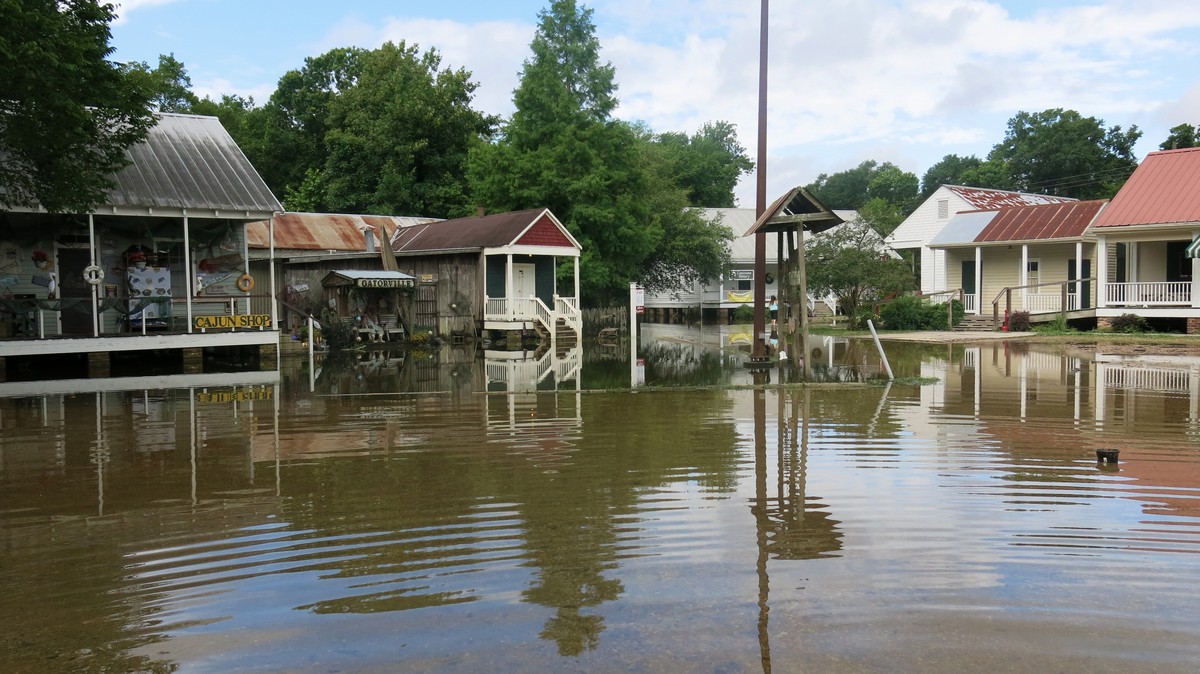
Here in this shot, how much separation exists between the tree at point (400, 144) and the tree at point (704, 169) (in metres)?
13.5

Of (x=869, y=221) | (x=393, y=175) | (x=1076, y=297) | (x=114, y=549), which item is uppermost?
(x=393, y=175)

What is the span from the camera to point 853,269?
35.4 meters

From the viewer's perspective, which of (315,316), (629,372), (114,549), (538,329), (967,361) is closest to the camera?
(114,549)

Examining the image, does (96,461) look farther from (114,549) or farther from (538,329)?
(538,329)

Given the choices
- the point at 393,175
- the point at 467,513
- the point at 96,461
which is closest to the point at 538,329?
the point at 393,175

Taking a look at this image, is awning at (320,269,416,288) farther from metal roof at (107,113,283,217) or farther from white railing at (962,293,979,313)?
white railing at (962,293,979,313)

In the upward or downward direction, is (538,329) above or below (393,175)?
below

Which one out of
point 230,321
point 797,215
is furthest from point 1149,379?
point 230,321

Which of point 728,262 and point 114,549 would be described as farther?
point 728,262

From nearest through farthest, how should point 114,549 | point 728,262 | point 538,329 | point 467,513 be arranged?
point 114,549
point 467,513
point 538,329
point 728,262

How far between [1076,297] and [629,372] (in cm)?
2162

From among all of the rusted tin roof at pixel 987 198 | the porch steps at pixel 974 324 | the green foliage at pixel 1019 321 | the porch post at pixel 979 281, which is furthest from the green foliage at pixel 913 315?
the rusted tin roof at pixel 987 198

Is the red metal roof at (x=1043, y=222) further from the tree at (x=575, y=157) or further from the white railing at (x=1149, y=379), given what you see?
the white railing at (x=1149, y=379)

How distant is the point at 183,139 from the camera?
25.4m
